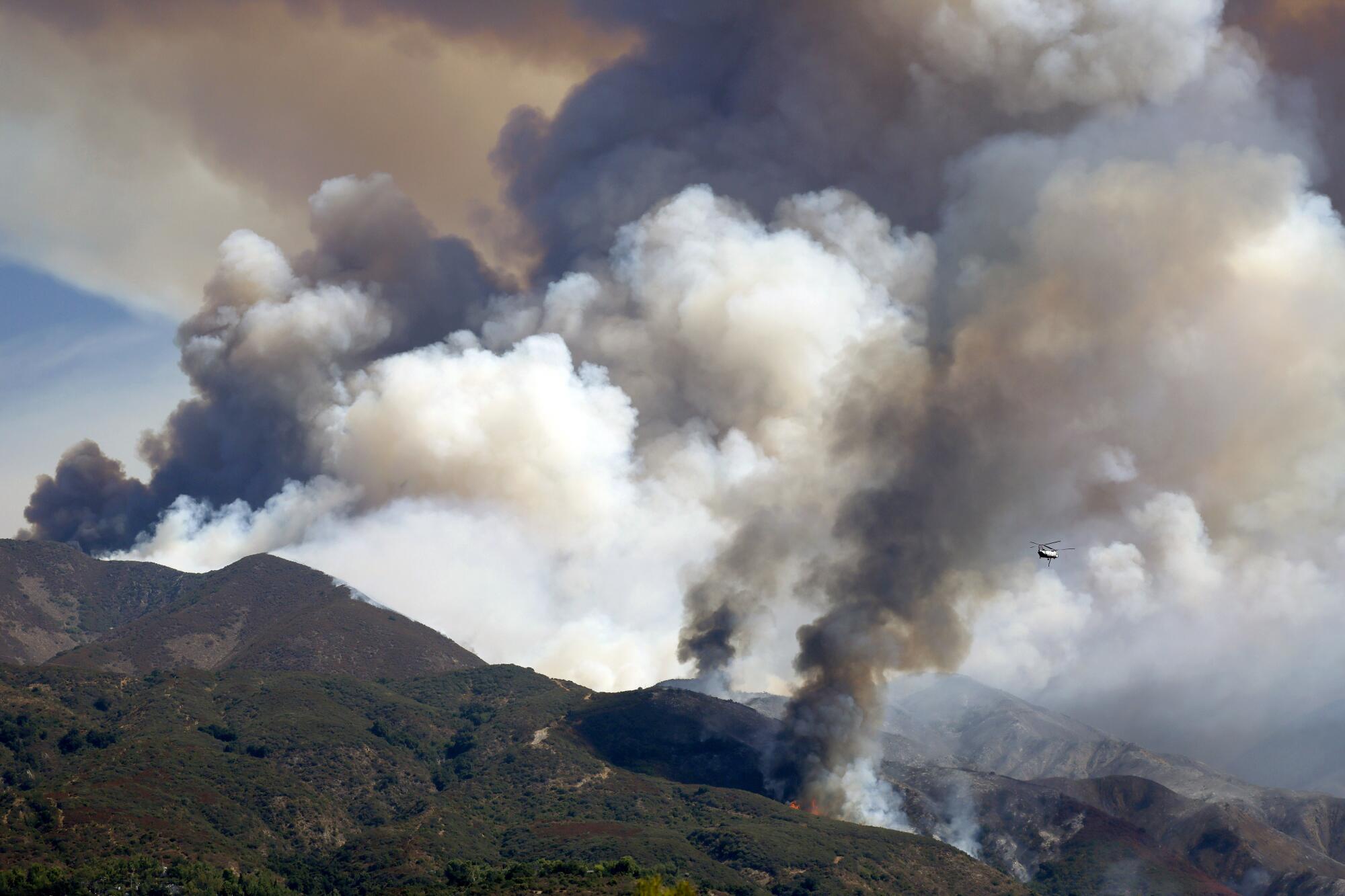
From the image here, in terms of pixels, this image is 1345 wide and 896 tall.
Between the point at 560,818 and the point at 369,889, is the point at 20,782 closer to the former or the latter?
the point at 369,889

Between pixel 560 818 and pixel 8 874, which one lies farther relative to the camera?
pixel 560 818

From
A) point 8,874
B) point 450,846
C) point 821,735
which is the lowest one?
point 8,874

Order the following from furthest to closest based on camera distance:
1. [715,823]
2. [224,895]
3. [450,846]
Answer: [715,823] < [450,846] < [224,895]

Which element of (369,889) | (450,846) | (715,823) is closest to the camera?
(369,889)

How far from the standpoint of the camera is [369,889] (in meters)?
155

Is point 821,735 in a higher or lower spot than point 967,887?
higher

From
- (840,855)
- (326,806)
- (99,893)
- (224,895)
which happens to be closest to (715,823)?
(840,855)

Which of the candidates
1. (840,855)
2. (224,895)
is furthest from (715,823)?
(224,895)

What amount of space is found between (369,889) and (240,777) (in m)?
35.8

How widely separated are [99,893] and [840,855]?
86979 millimetres

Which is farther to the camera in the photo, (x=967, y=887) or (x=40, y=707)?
(x=40, y=707)

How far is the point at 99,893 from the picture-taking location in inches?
5256

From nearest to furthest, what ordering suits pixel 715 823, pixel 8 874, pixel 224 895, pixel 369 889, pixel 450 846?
pixel 8 874, pixel 224 895, pixel 369 889, pixel 450 846, pixel 715 823

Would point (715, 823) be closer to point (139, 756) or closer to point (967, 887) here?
point (967, 887)
